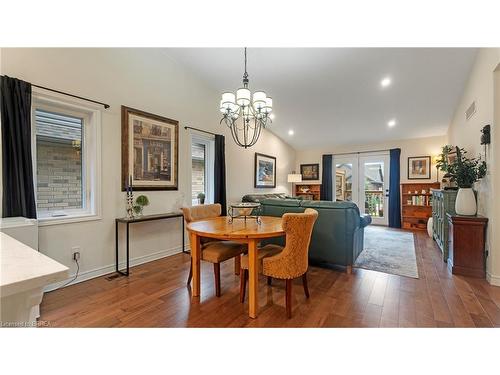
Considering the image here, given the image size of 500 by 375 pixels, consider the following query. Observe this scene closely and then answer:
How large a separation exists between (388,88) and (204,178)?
12.4ft

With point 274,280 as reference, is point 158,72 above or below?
above

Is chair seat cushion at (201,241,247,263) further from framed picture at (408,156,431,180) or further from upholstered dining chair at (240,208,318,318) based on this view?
framed picture at (408,156,431,180)

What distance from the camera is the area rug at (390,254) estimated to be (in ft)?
10.4

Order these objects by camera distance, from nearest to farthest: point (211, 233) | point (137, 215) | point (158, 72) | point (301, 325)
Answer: point (301, 325) → point (211, 233) → point (137, 215) → point (158, 72)

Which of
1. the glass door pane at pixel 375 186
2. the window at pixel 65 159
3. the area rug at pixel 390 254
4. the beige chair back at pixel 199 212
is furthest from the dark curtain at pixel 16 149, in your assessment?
the glass door pane at pixel 375 186

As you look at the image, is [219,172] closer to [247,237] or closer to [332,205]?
[332,205]

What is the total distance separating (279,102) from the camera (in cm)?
505

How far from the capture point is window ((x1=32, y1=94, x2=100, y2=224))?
2.62m

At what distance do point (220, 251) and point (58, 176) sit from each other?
2.16 metres

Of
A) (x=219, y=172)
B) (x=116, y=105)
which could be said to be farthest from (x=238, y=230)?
(x=219, y=172)

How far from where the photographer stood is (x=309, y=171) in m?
7.89
